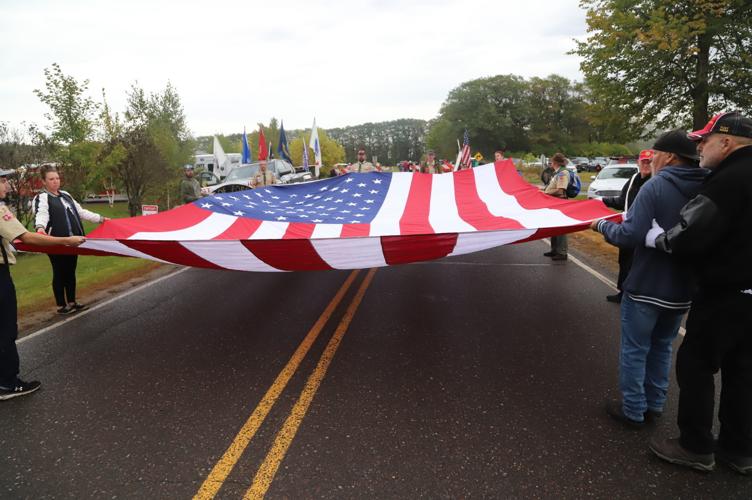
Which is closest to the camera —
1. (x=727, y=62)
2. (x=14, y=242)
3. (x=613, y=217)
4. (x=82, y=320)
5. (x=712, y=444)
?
(x=712, y=444)

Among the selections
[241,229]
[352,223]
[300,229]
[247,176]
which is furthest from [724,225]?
[247,176]

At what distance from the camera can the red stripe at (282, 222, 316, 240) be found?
15.0ft

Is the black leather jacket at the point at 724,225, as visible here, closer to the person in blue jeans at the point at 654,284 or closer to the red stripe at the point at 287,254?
the person in blue jeans at the point at 654,284

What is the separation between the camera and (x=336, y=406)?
3.11 m

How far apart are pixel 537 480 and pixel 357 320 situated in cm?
277

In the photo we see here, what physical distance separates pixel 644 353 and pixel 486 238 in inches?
59.7

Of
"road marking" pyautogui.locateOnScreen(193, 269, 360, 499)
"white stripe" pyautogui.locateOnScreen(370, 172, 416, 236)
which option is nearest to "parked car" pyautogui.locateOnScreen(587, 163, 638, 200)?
"white stripe" pyautogui.locateOnScreen(370, 172, 416, 236)

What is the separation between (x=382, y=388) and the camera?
3359 millimetres

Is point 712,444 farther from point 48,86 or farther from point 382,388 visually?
point 48,86

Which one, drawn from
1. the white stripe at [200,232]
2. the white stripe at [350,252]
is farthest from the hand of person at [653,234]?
the white stripe at [200,232]

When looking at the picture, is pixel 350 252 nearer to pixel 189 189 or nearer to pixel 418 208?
pixel 418 208

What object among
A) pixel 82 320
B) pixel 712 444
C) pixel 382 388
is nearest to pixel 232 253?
pixel 382 388

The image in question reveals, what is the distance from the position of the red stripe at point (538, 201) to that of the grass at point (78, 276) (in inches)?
253

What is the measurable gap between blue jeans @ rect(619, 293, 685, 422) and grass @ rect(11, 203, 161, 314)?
6.67m
